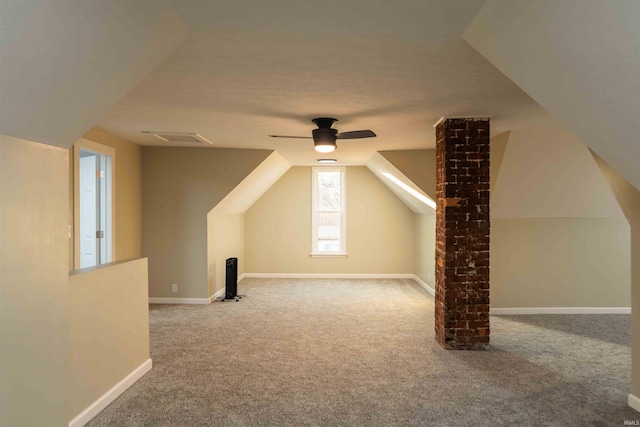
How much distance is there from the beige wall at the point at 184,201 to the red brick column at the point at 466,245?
3012mm

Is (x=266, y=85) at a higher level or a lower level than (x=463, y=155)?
higher

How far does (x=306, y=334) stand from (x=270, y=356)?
2.43 ft

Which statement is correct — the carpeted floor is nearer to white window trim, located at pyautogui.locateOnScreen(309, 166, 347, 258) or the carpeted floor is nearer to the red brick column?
the red brick column

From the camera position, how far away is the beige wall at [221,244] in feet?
20.0

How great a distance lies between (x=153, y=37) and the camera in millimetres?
1900

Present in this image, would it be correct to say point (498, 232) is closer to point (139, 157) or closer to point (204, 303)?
point (204, 303)

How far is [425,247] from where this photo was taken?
7203 mm

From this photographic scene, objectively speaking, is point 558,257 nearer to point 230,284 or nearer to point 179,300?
point 230,284

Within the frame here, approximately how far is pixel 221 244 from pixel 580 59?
579 centimetres

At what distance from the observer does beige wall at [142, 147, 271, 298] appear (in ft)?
19.3

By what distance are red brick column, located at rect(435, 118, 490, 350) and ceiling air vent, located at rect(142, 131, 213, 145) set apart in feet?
9.74

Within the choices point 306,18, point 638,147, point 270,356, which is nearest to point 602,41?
point 638,147

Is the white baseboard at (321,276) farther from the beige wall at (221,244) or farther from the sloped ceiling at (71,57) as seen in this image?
the sloped ceiling at (71,57)

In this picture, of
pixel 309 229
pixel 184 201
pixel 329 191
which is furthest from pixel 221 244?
pixel 329 191
